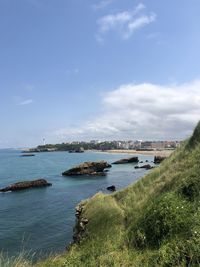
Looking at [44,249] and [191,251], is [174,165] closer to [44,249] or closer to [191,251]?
[191,251]

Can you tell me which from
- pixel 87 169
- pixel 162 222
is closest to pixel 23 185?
pixel 87 169

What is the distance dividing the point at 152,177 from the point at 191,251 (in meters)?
10.7

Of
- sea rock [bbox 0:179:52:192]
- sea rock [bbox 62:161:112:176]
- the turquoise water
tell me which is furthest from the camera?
sea rock [bbox 62:161:112:176]

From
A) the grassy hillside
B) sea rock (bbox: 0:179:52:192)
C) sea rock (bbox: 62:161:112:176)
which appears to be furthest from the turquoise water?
sea rock (bbox: 62:161:112:176)

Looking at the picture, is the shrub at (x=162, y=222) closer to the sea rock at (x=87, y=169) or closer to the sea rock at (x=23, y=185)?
the sea rock at (x=23, y=185)

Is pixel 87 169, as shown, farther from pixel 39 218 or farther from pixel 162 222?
pixel 162 222

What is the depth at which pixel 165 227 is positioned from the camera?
10633 millimetres

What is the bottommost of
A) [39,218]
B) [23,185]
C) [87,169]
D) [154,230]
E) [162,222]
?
[39,218]

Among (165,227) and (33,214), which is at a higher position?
(165,227)

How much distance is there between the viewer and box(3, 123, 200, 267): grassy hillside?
9172mm

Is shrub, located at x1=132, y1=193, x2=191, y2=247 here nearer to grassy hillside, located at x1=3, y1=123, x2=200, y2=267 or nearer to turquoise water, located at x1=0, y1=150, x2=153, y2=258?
grassy hillside, located at x1=3, y1=123, x2=200, y2=267

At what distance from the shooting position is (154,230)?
10914 mm

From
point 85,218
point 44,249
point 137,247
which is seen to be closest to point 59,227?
point 44,249

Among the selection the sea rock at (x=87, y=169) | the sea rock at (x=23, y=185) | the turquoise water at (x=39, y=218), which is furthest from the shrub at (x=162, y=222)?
the sea rock at (x=87, y=169)
